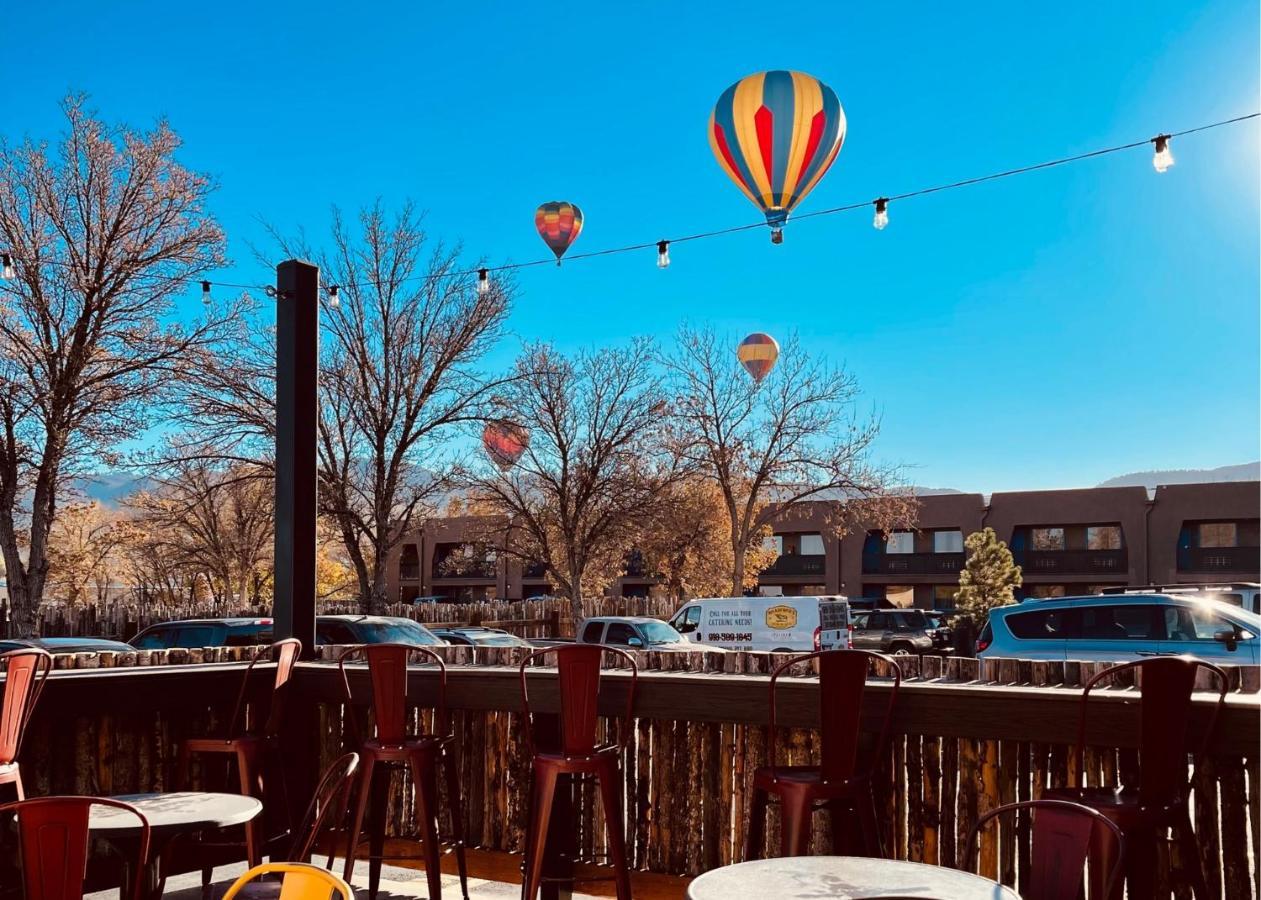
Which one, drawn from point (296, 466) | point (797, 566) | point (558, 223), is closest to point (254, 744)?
point (296, 466)

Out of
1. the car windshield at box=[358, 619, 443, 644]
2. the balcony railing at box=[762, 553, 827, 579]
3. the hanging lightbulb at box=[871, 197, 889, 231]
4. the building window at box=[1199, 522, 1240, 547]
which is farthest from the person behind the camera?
the balcony railing at box=[762, 553, 827, 579]

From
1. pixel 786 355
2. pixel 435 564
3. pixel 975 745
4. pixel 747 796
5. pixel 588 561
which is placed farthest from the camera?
pixel 435 564

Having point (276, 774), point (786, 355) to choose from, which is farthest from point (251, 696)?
point (786, 355)

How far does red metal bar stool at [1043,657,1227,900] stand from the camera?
4234mm

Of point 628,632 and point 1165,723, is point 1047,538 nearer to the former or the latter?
point 628,632

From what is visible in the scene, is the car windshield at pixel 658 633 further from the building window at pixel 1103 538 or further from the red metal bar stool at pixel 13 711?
the building window at pixel 1103 538

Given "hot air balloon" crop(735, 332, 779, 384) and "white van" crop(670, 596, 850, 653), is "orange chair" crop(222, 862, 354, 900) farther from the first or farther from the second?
"hot air balloon" crop(735, 332, 779, 384)

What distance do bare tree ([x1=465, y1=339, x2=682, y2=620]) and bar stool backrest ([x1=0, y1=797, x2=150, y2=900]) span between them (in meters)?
24.9

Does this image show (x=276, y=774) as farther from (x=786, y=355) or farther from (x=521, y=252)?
(x=786, y=355)

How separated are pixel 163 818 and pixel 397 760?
1.61 meters

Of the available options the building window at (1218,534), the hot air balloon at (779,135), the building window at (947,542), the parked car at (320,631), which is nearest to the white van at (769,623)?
the parked car at (320,631)

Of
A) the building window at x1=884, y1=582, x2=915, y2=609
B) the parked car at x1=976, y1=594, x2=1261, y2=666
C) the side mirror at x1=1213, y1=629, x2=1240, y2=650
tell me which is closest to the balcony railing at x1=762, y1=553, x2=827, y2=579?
the building window at x1=884, y1=582, x2=915, y2=609

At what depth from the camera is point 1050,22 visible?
582 inches

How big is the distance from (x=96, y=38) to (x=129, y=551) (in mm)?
37492
